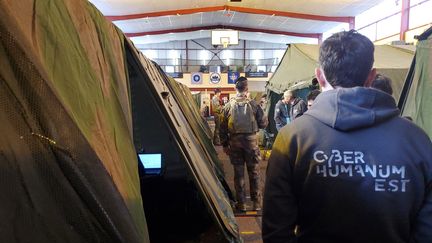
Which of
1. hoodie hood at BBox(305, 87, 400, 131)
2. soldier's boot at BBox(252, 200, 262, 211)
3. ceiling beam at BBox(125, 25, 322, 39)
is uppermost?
ceiling beam at BBox(125, 25, 322, 39)

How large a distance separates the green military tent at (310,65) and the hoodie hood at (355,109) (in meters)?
4.91

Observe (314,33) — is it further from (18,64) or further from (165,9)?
(18,64)

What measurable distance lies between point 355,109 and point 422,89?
2.09 meters

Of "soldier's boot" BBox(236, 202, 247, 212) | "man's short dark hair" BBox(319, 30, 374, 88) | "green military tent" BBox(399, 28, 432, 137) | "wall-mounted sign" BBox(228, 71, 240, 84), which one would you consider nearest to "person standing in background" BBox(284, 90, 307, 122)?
"soldier's boot" BBox(236, 202, 247, 212)

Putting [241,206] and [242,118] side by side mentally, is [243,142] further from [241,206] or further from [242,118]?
[241,206]

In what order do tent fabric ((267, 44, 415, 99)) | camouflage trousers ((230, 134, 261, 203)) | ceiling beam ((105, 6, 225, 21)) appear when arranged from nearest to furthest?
camouflage trousers ((230, 134, 261, 203))
tent fabric ((267, 44, 415, 99))
ceiling beam ((105, 6, 225, 21))

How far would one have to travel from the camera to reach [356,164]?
3.63ft

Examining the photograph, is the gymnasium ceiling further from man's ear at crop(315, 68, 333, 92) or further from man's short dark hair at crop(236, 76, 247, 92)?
man's ear at crop(315, 68, 333, 92)

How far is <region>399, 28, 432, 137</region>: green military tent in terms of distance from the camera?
2701 millimetres

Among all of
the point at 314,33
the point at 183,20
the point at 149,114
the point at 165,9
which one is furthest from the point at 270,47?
the point at 149,114

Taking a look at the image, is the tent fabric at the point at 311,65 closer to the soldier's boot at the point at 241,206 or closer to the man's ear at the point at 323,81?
the soldier's boot at the point at 241,206

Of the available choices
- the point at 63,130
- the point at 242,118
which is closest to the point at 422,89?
the point at 242,118

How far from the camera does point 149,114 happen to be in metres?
4.23

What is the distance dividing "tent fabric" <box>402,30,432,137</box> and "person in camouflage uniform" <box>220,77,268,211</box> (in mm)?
1713
